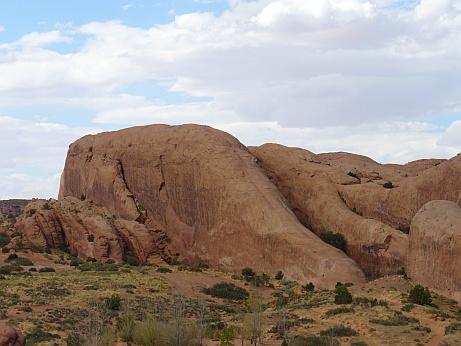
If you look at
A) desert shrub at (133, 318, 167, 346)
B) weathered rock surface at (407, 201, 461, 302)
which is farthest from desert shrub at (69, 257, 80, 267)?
desert shrub at (133, 318, 167, 346)

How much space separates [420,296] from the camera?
30609 mm

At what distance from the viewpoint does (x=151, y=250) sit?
163ft

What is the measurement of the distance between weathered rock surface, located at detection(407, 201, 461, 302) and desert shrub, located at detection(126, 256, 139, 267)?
18919mm

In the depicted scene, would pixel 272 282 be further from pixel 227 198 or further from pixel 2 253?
pixel 2 253

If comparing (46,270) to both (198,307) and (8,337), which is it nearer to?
(198,307)

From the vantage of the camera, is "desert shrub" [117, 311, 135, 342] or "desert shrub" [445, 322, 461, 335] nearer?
"desert shrub" [117, 311, 135, 342]

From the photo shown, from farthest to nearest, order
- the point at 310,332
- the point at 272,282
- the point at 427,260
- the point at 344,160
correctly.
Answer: the point at 344,160
the point at 272,282
the point at 427,260
the point at 310,332

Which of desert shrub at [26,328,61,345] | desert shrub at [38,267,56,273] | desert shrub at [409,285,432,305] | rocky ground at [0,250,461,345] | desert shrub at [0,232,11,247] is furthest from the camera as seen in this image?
desert shrub at [0,232,11,247]

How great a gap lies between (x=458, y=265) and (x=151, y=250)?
2418cm

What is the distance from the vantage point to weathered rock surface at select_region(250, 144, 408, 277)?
43156 millimetres

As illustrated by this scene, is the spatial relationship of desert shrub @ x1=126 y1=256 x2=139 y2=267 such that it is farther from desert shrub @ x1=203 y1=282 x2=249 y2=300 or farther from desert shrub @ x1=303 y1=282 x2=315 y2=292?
desert shrub @ x1=303 y1=282 x2=315 y2=292

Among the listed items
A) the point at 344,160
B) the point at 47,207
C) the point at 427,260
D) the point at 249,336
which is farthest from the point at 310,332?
the point at 344,160

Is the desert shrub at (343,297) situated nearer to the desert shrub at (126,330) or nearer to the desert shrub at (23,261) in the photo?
the desert shrub at (126,330)

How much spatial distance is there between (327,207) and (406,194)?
5.72 meters
